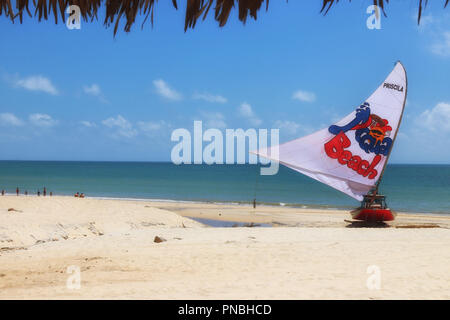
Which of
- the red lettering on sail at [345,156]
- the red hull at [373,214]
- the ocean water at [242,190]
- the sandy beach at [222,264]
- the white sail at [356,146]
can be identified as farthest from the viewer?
the ocean water at [242,190]

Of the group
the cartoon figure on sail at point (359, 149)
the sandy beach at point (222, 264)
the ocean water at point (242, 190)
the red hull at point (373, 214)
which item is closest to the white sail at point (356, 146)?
the cartoon figure on sail at point (359, 149)

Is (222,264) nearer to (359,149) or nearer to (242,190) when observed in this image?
(359,149)

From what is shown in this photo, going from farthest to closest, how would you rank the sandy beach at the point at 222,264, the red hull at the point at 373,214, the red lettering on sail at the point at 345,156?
the red hull at the point at 373,214, the red lettering on sail at the point at 345,156, the sandy beach at the point at 222,264

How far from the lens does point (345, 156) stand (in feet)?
47.6

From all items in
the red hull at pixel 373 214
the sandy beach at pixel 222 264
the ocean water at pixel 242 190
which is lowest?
the sandy beach at pixel 222 264

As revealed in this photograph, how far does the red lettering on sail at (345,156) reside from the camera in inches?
563

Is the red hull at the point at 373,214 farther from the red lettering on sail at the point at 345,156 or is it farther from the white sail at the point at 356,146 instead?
the red lettering on sail at the point at 345,156

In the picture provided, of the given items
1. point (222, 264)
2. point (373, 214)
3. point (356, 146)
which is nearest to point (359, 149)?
point (356, 146)

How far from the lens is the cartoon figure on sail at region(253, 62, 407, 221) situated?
14.0 metres

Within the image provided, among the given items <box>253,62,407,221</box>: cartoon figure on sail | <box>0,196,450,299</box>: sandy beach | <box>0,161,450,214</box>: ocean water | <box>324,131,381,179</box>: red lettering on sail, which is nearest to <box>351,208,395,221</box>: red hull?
<box>253,62,407,221</box>: cartoon figure on sail

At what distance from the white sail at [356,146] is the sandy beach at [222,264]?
2.18 metres

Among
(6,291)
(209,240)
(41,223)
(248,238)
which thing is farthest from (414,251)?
(41,223)
